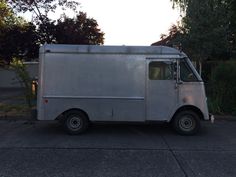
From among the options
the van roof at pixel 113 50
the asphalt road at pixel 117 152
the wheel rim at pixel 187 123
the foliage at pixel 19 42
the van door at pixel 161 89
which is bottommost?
the asphalt road at pixel 117 152

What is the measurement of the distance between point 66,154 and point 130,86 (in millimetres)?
3057

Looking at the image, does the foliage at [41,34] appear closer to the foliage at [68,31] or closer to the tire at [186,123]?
the foliage at [68,31]

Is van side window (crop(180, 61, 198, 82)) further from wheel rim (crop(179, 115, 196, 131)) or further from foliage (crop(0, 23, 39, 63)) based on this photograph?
foliage (crop(0, 23, 39, 63))

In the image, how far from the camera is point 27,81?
14.8 meters

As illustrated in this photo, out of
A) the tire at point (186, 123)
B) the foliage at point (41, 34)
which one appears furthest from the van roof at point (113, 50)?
the foliage at point (41, 34)

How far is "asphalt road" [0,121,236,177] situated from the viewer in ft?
23.9

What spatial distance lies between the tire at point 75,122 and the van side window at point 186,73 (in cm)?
280

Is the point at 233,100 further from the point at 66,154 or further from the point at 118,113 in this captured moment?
the point at 66,154

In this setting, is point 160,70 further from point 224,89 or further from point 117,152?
point 224,89

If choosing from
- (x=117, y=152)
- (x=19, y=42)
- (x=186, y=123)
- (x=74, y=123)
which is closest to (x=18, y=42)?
(x=19, y=42)

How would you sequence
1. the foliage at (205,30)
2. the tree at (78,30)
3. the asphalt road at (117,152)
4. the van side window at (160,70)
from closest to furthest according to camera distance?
the asphalt road at (117,152) < the van side window at (160,70) < the foliage at (205,30) < the tree at (78,30)

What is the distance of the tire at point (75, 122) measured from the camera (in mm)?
10891

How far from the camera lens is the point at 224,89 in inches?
576

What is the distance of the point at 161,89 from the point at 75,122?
8.00ft
